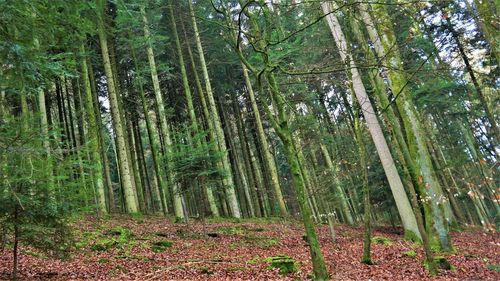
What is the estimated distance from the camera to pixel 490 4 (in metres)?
8.73

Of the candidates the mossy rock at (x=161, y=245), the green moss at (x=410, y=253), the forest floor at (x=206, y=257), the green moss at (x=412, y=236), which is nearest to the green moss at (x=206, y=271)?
the forest floor at (x=206, y=257)

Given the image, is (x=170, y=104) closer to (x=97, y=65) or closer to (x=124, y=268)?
(x=97, y=65)

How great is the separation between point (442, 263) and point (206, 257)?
594 cm

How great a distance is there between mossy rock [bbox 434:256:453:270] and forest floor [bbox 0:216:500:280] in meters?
0.14

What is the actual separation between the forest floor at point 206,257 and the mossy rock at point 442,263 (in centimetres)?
14

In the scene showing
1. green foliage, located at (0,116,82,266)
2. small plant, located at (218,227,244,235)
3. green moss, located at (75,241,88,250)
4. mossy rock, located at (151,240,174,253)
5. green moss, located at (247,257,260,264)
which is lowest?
green moss, located at (247,257,260,264)

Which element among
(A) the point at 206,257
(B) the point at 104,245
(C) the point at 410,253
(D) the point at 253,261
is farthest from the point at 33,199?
(C) the point at 410,253

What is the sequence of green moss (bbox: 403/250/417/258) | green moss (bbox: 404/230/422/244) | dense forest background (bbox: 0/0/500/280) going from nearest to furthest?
1. dense forest background (bbox: 0/0/500/280)
2. green moss (bbox: 403/250/417/258)
3. green moss (bbox: 404/230/422/244)

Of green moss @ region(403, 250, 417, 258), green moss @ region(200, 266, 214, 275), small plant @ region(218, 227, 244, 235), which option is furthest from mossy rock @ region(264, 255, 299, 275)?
small plant @ region(218, 227, 244, 235)

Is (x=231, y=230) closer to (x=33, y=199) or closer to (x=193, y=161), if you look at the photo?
(x=193, y=161)

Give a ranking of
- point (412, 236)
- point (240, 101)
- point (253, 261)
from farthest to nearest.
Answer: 1. point (240, 101)
2. point (412, 236)
3. point (253, 261)

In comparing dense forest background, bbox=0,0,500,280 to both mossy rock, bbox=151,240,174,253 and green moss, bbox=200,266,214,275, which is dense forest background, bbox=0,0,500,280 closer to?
mossy rock, bbox=151,240,174,253

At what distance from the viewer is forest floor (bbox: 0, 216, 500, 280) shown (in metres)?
7.00

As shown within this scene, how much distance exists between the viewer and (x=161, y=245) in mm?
9516
